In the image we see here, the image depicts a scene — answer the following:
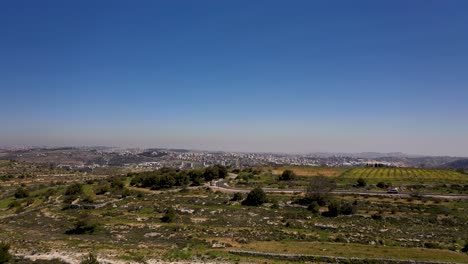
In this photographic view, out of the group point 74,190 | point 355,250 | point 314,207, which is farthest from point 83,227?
point 314,207

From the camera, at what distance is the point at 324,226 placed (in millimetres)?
37875

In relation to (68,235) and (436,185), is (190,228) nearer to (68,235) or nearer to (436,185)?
(68,235)

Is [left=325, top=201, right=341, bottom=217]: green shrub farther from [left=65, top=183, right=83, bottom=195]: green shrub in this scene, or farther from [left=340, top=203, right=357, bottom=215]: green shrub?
[left=65, top=183, right=83, bottom=195]: green shrub

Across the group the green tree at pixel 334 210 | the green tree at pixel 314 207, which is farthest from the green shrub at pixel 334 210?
the green tree at pixel 314 207

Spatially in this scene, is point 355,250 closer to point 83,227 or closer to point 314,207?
point 314,207

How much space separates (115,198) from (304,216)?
3453 centimetres

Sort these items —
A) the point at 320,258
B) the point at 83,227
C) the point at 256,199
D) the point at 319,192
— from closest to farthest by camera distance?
the point at 320,258
the point at 83,227
the point at 256,199
the point at 319,192

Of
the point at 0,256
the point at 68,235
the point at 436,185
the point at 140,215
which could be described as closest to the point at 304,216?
the point at 140,215

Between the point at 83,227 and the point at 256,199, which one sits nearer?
the point at 83,227

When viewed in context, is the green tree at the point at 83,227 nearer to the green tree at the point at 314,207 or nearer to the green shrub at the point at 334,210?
the green tree at the point at 314,207

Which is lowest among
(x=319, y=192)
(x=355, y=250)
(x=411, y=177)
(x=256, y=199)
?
(x=355, y=250)

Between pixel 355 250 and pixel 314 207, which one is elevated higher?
pixel 314 207

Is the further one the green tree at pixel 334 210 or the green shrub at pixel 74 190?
the green shrub at pixel 74 190

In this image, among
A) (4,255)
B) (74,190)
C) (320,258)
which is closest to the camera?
(4,255)
